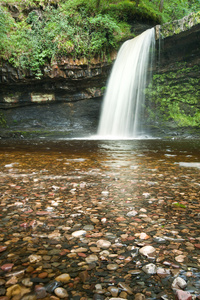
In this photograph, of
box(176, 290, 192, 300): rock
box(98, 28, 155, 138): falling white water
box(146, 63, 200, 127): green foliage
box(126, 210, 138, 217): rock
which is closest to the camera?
A: box(176, 290, 192, 300): rock

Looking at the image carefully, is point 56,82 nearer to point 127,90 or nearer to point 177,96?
point 127,90

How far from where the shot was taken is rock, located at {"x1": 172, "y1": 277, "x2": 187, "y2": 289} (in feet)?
4.06

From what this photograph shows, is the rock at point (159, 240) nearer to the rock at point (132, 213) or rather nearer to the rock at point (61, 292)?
the rock at point (132, 213)

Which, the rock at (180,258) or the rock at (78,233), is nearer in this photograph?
the rock at (180,258)

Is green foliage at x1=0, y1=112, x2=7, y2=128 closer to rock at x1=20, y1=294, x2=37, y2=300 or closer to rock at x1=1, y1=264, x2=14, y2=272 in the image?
rock at x1=1, y1=264, x2=14, y2=272

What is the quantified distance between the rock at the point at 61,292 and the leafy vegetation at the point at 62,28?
1235 centimetres

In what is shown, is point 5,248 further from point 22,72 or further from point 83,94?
point 83,94

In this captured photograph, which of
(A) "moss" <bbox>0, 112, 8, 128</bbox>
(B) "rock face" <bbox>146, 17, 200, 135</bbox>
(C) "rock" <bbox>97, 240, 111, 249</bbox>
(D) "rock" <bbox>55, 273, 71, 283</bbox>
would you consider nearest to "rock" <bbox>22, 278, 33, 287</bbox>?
(D) "rock" <bbox>55, 273, 71, 283</bbox>

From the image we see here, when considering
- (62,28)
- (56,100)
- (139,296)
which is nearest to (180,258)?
(139,296)

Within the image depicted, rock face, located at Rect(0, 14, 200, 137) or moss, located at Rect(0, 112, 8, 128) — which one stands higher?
rock face, located at Rect(0, 14, 200, 137)

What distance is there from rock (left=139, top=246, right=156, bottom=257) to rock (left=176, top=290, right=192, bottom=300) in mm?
396

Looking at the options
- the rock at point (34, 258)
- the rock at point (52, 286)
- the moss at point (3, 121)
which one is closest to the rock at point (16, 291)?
the rock at point (52, 286)

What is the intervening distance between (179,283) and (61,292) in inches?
27.3

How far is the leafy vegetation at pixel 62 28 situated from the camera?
40.3 feet
